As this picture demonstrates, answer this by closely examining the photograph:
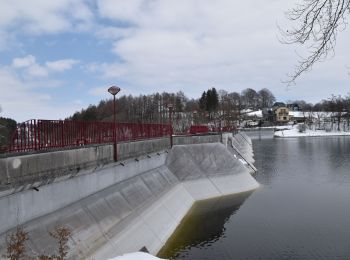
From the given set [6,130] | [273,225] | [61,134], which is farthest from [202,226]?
[6,130]

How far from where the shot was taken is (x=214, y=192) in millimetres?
33344

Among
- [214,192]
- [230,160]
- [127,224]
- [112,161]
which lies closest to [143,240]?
[127,224]

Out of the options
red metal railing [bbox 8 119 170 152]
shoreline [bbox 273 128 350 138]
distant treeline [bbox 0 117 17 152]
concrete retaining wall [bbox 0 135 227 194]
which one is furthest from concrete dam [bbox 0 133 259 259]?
shoreline [bbox 273 128 350 138]

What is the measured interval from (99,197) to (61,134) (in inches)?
147

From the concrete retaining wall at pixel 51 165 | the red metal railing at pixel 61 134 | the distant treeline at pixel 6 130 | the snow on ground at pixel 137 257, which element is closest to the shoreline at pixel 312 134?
the red metal railing at pixel 61 134

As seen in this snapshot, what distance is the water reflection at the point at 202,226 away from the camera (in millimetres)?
20223

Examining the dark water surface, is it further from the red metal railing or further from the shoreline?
the shoreline

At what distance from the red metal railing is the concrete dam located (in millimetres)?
484

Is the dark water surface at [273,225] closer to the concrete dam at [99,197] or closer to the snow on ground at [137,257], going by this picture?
the concrete dam at [99,197]

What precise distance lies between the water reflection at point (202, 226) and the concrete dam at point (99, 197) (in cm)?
52

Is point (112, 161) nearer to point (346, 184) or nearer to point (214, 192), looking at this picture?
point (214, 192)

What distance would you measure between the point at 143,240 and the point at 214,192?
14.8m

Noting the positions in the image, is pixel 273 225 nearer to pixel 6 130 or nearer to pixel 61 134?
pixel 61 134

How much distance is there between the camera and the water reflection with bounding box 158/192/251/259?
20.2 meters
